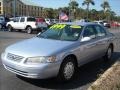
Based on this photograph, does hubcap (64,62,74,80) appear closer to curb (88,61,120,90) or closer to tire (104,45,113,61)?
curb (88,61,120,90)

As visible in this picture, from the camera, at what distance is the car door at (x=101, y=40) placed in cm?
908

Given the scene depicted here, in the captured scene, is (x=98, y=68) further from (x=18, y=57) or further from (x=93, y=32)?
(x=18, y=57)

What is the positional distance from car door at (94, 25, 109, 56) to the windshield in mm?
978

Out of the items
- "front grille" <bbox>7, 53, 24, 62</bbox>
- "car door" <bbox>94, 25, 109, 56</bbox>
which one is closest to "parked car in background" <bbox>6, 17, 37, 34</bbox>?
"car door" <bbox>94, 25, 109, 56</bbox>

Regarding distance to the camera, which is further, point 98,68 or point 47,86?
point 98,68

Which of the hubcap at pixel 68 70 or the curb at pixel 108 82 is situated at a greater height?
the hubcap at pixel 68 70

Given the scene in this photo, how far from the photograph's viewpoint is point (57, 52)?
675 centimetres

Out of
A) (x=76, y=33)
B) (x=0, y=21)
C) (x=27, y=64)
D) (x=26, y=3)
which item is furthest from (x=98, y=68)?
(x=26, y=3)

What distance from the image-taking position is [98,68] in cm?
917

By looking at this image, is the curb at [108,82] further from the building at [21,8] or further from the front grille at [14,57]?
the building at [21,8]

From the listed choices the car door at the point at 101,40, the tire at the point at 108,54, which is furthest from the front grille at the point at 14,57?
the tire at the point at 108,54

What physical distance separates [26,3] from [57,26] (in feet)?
462

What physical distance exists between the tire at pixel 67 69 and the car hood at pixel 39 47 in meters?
0.35

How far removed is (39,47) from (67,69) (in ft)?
2.93
